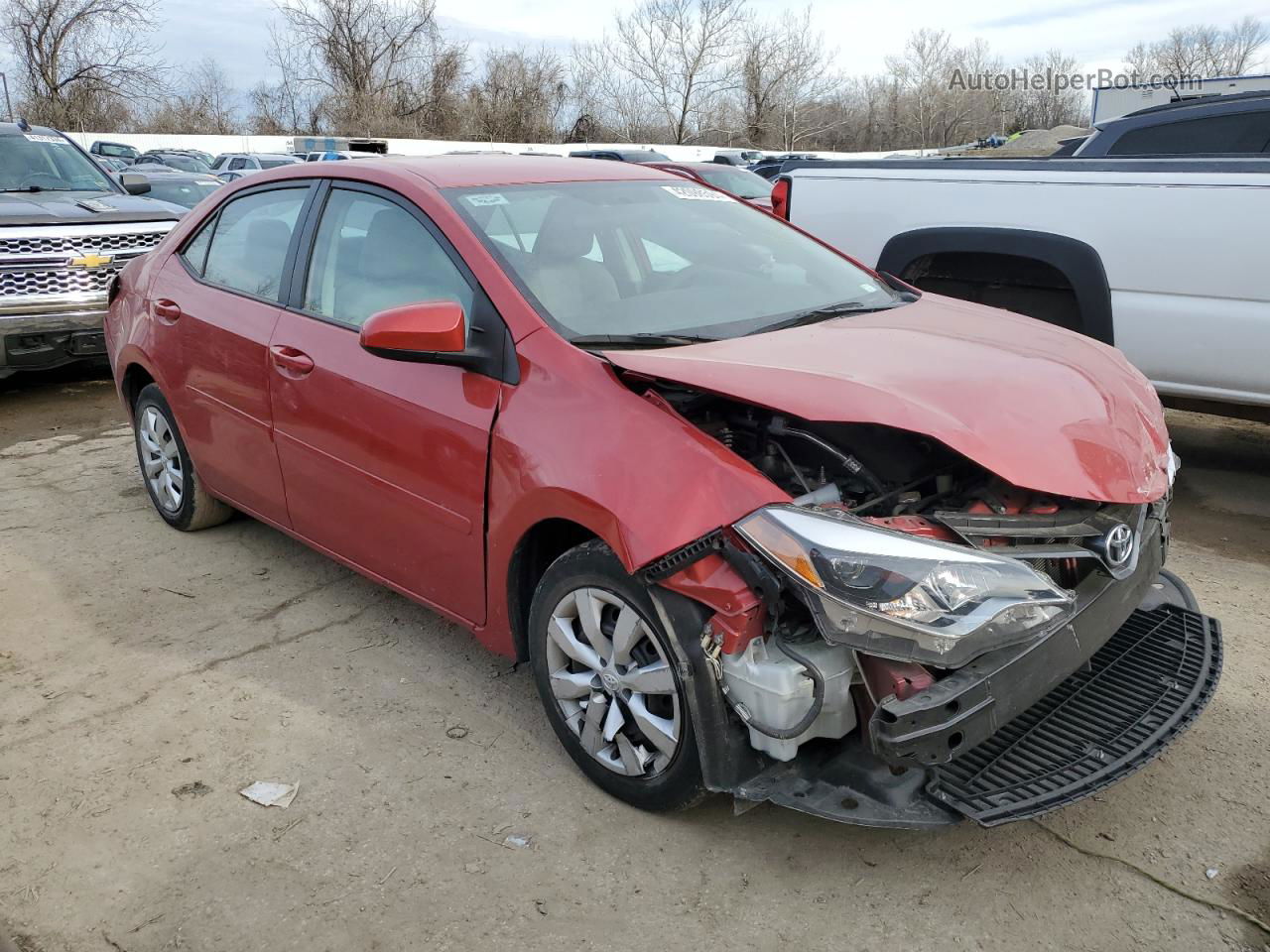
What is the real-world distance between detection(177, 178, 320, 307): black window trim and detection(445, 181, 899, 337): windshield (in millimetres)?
791

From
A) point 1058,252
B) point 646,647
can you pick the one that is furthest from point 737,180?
point 646,647

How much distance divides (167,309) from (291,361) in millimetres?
1202

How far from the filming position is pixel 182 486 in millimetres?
4895

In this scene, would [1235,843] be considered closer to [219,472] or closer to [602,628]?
[602,628]

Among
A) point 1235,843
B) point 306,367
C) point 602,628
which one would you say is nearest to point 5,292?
point 306,367

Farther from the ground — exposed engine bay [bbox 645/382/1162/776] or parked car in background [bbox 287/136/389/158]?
parked car in background [bbox 287/136/389/158]

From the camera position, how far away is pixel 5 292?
731 cm

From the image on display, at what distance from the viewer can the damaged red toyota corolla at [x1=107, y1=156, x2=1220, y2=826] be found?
96.5 inches

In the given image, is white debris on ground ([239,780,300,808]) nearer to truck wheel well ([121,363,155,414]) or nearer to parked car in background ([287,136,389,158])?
truck wheel well ([121,363,155,414])

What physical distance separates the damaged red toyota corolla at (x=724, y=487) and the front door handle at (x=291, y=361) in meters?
0.03

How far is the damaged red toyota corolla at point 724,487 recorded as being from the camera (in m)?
2.45

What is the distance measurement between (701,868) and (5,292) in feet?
22.3

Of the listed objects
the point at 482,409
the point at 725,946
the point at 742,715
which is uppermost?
the point at 482,409

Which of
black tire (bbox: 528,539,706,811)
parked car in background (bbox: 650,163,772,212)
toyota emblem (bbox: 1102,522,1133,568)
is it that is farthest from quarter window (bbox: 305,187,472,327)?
parked car in background (bbox: 650,163,772,212)
